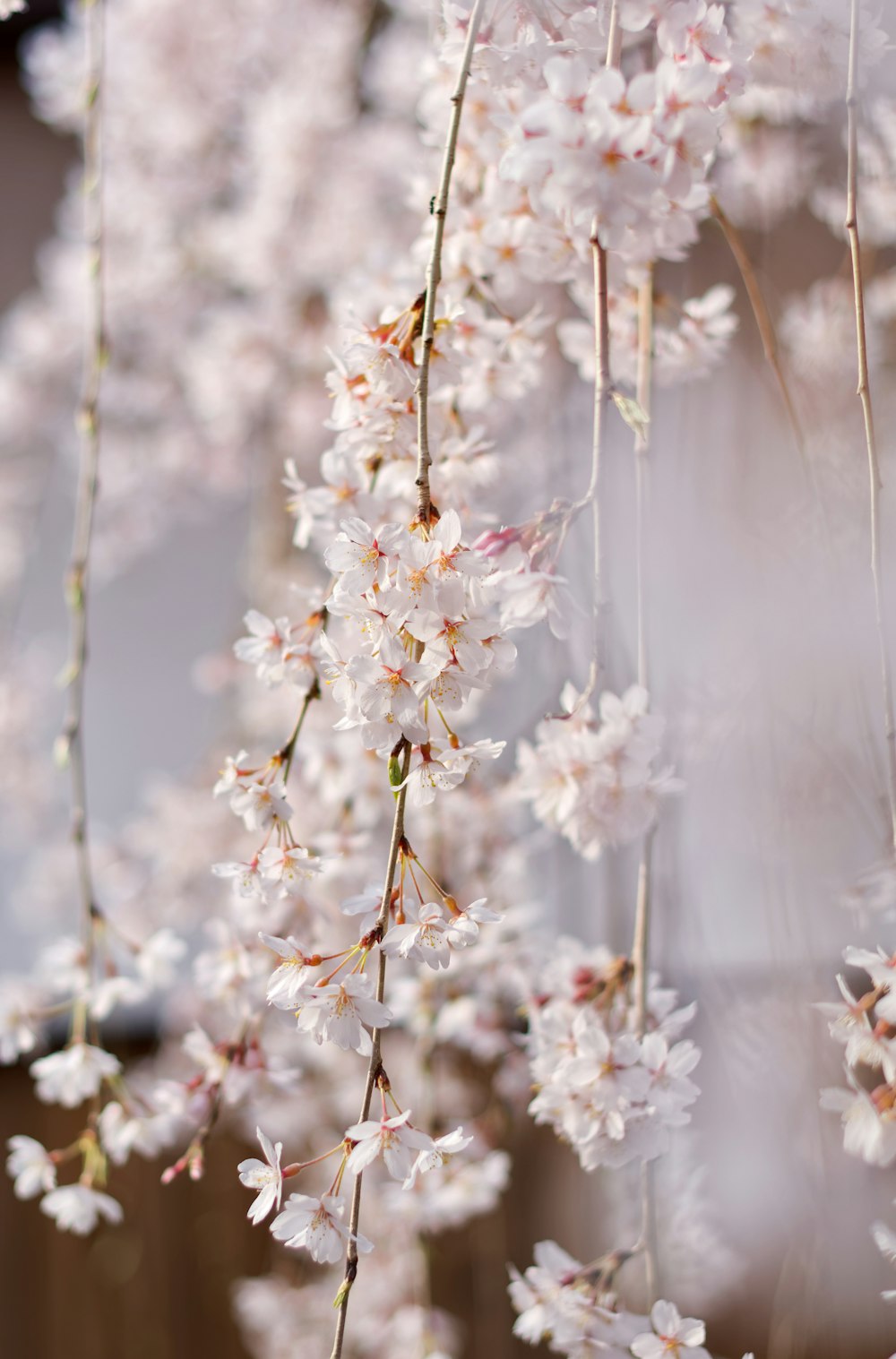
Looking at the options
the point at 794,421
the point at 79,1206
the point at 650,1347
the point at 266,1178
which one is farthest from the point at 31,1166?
the point at 794,421

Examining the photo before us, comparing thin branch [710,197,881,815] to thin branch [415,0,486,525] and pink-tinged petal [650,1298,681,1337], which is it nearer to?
thin branch [415,0,486,525]

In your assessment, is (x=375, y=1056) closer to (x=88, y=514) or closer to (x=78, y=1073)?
(x=78, y=1073)

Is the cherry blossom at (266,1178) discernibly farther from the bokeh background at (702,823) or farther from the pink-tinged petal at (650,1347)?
the bokeh background at (702,823)

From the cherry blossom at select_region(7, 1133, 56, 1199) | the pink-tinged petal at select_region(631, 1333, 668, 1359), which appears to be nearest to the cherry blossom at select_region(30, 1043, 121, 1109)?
the cherry blossom at select_region(7, 1133, 56, 1199)

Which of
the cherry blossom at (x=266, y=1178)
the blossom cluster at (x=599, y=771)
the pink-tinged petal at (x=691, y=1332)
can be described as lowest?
the pink-tinged petal at (x=691, y=1332)

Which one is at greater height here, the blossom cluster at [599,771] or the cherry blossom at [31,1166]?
the blossom cluster at [599,771]

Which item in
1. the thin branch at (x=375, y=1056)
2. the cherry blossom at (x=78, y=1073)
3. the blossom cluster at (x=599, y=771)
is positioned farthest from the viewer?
the cherry blossom at (x=78, y=1073)

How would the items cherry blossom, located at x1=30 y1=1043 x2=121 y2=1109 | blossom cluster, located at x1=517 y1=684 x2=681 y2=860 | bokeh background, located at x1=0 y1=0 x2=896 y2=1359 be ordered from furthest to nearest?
bokeh background, located at x1=0 y1=0 x2=896 y2=1359
cherry blossom, located at x1=30 y1=1043 x2=121 y2=1109
blossom cluster, located at x1=517 y1=684 x2=681 y2=860

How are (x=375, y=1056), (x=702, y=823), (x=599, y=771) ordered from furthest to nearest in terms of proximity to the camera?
1. (x=702, y=823)
2. (x=599, y=771)
3. (x=375, y=1056)

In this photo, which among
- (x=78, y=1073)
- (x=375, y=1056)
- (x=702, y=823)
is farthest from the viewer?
(x=702, y=823)

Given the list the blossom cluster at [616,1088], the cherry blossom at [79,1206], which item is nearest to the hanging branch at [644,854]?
the blossom cluster at [616,1088]

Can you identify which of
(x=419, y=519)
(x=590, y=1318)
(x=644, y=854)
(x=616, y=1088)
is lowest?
(x=590, y=1318)

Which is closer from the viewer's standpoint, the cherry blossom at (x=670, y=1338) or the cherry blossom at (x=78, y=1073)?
the cherry blossom at (x=670, y=1338)

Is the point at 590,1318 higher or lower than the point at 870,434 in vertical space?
lower
